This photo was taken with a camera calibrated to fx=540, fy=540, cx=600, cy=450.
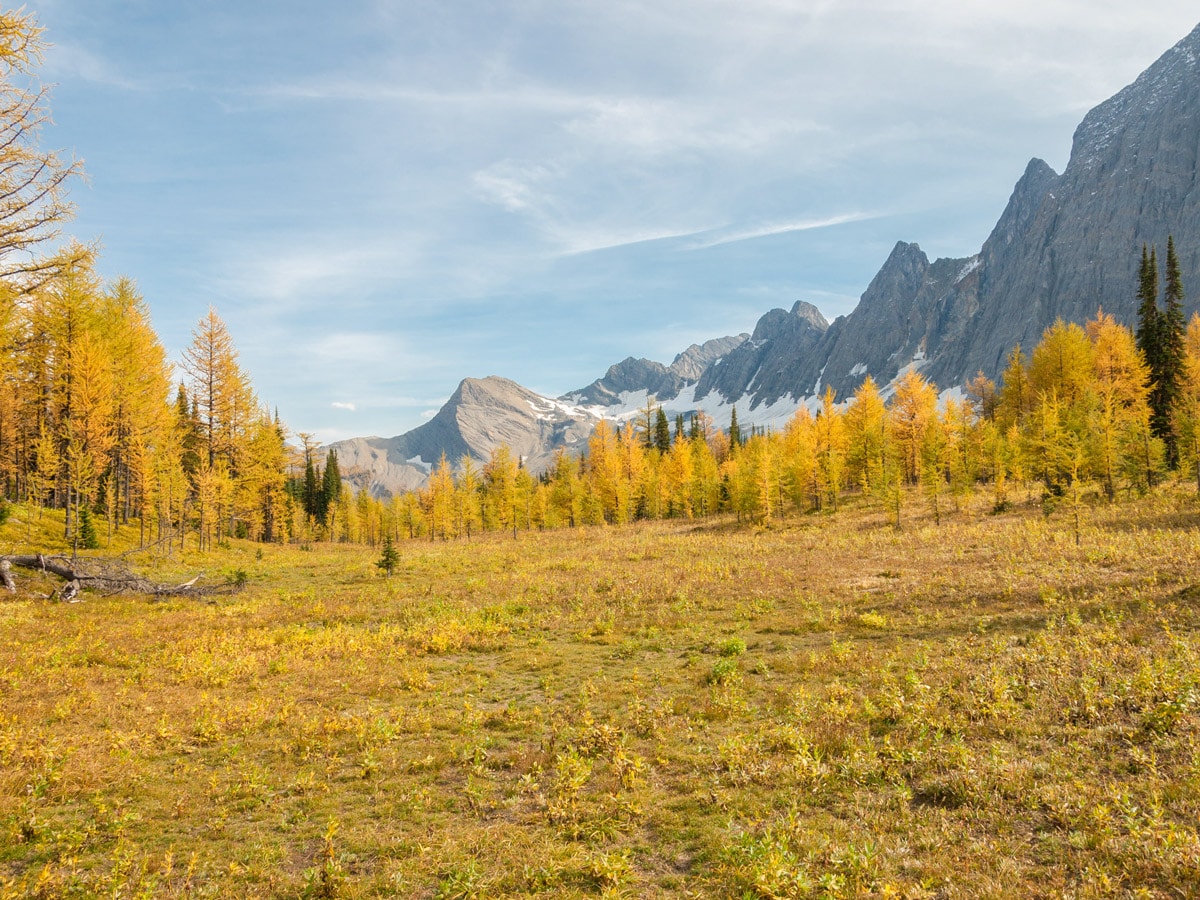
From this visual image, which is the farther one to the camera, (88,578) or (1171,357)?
(1171,357)

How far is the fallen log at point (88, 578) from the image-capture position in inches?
752

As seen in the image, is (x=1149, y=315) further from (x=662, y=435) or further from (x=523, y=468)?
(x=523, y=468)

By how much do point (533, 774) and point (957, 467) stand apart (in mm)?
52896

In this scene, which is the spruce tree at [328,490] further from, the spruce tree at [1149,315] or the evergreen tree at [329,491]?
the spruce tree at [1149,315]

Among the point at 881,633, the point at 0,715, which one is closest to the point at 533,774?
the point at 0,715

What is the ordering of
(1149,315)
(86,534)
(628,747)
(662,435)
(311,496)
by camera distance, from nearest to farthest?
(628,747), (86,534), (1149,315), (662,435), (311,496)

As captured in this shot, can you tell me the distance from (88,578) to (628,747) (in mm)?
22853

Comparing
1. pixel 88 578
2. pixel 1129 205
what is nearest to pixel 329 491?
pixel 88 578

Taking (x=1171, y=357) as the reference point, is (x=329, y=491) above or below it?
below

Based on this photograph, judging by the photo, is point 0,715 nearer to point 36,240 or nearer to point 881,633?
point 36,240

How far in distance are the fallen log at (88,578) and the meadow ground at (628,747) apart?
6.40 feet

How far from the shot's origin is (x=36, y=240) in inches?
505

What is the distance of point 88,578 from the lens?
20.4 meters

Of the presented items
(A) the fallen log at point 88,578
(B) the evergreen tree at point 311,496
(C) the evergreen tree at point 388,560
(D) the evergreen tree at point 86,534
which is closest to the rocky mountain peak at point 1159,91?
(C) the evergreen tree at point 388,560
